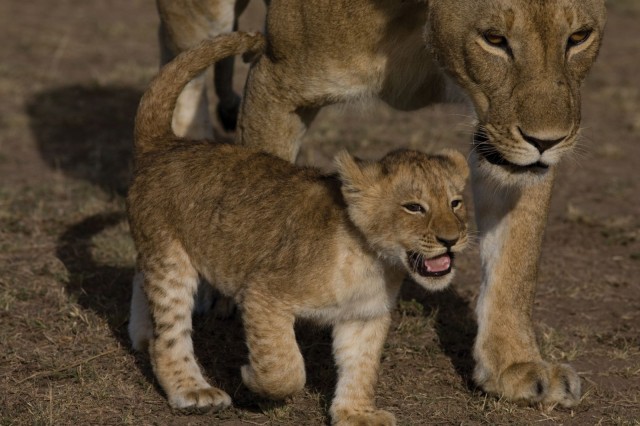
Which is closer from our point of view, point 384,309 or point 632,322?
point 384,309

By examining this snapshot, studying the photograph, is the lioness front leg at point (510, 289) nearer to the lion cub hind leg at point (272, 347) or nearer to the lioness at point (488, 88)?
the lioness at point (488, 88)

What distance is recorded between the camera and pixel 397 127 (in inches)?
324

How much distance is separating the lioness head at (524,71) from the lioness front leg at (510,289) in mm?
381

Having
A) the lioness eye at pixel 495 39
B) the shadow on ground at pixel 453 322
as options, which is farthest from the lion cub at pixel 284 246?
the shadow on ground at pixel 453 322

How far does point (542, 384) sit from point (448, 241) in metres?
1.05

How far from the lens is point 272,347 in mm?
3596

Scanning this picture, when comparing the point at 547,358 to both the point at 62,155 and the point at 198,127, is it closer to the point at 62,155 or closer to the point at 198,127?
the point at 198,127

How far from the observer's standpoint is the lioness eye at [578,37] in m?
3.96

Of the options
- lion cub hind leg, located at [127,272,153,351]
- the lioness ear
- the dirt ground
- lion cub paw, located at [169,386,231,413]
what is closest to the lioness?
the dirt ground

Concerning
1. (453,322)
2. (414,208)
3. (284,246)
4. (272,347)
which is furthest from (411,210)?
(453,322)

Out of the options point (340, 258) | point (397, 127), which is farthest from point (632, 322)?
point (397, 127)

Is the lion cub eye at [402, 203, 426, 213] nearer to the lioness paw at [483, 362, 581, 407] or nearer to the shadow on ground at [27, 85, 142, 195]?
the lioness paw at [483, 362, 581, 407]

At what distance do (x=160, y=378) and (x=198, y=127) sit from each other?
2487 millimetres

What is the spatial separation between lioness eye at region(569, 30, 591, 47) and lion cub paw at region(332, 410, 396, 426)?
54.8 inches
